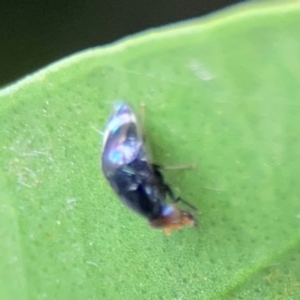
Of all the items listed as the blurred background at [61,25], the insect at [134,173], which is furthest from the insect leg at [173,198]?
the blurred background at [61,25]

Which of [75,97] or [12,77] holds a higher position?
[75,97]

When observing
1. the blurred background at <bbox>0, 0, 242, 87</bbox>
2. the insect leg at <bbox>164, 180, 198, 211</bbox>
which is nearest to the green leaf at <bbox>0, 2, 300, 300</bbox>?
the insect leg at <bbox>164, 180, 198, 211</bbox>

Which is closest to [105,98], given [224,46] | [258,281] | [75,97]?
[75,97]

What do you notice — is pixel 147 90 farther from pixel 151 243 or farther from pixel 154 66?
pixel 151 243

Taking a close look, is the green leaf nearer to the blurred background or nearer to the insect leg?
the insect leg

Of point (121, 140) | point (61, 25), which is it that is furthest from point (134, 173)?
point (61, 25)

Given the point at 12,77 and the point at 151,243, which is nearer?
the point at 151,243
